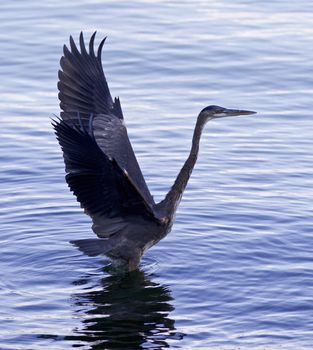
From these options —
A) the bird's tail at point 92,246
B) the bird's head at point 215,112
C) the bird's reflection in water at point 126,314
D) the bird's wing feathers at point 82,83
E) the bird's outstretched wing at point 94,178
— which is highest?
the bird's wing feathers at point 82,83

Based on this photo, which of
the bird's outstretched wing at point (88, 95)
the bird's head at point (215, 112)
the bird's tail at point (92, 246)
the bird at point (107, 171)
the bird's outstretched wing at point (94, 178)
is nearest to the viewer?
the bird's outstretched wing at point (94, 178)

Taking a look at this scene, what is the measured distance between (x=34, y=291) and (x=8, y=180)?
9.80 feet

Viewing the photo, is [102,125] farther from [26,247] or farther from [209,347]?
[209,347]

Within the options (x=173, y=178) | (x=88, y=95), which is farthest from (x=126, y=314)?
(x=173, y=178)

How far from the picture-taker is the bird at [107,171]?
34.9 ft

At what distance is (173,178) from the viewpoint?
14055mm

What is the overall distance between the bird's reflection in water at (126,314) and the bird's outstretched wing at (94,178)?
0.72 m

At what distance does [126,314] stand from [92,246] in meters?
0.87

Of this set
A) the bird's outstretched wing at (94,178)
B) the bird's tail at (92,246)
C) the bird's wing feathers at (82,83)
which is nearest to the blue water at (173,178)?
the bird's tail at (92,246)

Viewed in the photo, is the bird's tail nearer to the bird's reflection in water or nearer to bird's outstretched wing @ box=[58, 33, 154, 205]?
the bird's reflection in water

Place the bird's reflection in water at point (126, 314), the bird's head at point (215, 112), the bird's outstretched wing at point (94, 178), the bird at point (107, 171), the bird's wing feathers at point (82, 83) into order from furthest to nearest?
the bird's wing feathers at point (82, 83) → the bird's head at point (215, 112) → the bird at point (107, 171) → the bird's outstretched wing at point (94, 178) → the bird's reflection in water at point (126, 314)

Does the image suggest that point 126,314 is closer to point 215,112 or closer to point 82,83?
point 215,112

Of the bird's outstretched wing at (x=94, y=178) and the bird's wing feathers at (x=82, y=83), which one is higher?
the bird's wing feathers at (x=82, y=83)

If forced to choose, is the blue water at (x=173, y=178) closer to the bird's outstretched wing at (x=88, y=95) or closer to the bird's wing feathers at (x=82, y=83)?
the bird's outstretched wing at (x=88, y=95)
